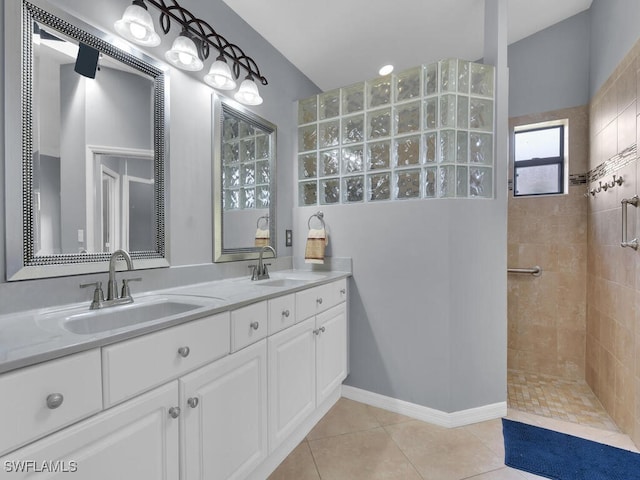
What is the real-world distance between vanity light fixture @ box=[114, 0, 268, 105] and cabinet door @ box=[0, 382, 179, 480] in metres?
1.39

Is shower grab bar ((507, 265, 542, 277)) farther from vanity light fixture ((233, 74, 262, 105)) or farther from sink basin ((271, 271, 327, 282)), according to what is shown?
vanity light fixture ((233, 74, 262, 105))

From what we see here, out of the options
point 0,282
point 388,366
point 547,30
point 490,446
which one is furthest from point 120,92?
point 547,30

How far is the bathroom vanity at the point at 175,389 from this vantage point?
69cm

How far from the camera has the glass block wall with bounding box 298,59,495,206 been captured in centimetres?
192

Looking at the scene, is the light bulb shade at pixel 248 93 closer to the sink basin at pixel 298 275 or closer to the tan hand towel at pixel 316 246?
the tan hand towel at pixel 316 246

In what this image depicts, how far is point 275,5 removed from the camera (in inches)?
78.4

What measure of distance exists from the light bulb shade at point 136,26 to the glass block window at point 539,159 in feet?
9.49

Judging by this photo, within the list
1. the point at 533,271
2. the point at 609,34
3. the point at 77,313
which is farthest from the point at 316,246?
the point at 609,34

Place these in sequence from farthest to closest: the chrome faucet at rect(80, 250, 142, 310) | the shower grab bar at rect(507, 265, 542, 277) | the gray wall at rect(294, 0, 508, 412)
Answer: the shower grab bar at rect(507, 265, 542, 277) → the gray wall at rect(294, 0, 508, 412) → the chrome faucet at rect(80, 250, 142, 310)

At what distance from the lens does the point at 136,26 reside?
4.19 ft

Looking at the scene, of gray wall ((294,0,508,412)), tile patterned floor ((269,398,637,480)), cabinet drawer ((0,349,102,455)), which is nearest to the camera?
cabinet drawer ((0,349,102,455))

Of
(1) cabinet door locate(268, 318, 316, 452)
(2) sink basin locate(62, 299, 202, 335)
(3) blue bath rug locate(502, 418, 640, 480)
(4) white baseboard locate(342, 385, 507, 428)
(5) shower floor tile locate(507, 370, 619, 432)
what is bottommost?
(5) shower floor tile locate(507, 370, 619, 432)

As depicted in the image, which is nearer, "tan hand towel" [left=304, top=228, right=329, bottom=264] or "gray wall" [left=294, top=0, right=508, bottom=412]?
"gray wall" [left=294, top=0, right=508, bottom=412]

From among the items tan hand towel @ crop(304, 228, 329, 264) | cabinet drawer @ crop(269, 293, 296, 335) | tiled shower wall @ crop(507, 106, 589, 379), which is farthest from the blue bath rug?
tan hand towel @ crop(304, 228, 329, 264)
